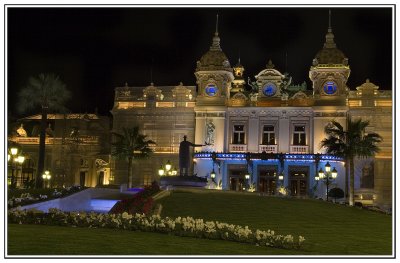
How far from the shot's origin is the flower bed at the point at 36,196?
33.7 meters

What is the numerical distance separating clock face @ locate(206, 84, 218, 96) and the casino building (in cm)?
10

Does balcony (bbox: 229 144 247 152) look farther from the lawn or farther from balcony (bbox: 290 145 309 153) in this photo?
the lawn

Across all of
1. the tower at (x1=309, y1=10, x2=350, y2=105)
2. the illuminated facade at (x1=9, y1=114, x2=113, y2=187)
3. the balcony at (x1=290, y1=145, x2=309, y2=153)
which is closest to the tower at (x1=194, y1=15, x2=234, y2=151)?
the balcony at (x1=290, y1=145, x2=309, y2=153)

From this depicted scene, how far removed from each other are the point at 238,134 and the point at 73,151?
1937 centimetres

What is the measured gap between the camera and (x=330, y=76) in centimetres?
6062

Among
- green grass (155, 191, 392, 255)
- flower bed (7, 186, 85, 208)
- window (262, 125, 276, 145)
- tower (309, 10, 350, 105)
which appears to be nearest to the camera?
green grass (155, 191, 392, 255)

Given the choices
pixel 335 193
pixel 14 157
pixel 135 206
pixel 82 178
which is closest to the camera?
pixel 135 206

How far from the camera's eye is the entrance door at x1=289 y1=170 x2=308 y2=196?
59375 mm

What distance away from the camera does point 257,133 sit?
202 feet

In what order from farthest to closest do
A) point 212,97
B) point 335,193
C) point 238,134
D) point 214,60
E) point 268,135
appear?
point 214,60
point 212,97
point 238,134
point 268,135
point 335,193

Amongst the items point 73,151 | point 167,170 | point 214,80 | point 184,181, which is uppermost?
point 214,80

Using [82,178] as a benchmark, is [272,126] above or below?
above

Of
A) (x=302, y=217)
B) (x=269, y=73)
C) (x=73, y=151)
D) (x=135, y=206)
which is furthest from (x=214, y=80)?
(x=135, y=206)

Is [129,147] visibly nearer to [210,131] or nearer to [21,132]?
[210,131]
